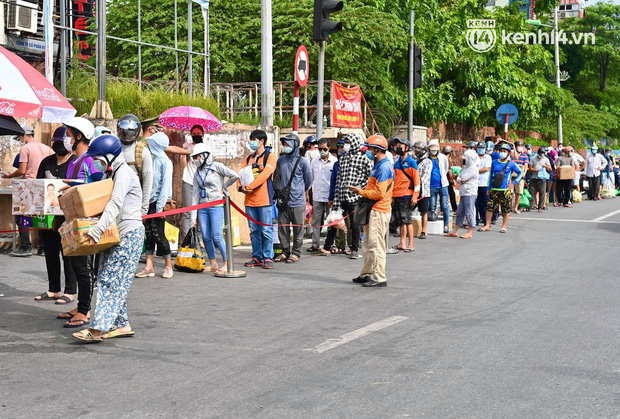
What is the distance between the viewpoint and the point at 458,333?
7449mm

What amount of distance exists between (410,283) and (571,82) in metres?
60.2

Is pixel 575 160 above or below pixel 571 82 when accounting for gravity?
below

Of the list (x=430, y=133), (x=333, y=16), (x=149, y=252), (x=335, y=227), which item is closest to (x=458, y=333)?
(x=149, y=252)

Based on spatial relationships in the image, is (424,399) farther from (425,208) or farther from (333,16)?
(333,16)

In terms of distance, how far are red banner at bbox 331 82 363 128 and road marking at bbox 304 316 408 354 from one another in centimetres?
1315

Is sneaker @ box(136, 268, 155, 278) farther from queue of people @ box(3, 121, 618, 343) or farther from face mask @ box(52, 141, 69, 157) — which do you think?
face mask @ box(52, 141, 69, 157)

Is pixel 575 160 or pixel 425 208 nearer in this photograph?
pixel 425 208

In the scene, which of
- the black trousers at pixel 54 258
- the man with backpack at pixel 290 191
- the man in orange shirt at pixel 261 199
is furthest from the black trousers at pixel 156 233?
the man with backpack at pixel 290 191

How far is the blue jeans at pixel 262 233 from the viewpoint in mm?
11805

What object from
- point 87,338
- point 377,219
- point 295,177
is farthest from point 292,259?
point 87,338

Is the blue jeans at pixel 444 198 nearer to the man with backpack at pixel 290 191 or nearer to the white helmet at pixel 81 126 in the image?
the man with backpack at pixel 290 191

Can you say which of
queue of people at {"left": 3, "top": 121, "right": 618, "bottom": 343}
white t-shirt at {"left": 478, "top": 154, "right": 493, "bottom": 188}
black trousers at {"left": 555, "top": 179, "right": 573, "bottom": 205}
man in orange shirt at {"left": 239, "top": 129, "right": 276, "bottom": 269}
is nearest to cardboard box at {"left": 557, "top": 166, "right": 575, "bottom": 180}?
black trousers at {"left": 555, "top": 179, "right": 573, "bottom": 205}

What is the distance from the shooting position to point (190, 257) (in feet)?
36.9

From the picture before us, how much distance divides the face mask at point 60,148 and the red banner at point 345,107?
1259 centimetres
